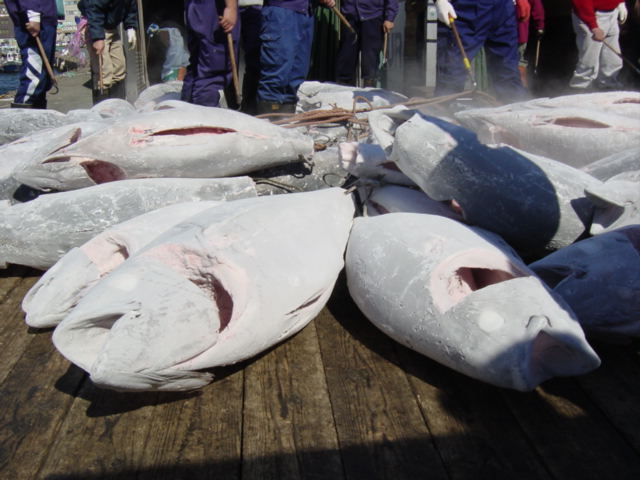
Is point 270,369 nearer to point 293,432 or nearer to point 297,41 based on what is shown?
point 293,432

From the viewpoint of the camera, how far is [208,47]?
17.1 feet

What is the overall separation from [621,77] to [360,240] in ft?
23.8

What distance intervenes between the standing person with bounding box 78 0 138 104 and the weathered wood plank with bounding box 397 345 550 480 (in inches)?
244

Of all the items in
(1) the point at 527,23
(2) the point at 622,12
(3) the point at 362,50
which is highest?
(2) the point at 622,12

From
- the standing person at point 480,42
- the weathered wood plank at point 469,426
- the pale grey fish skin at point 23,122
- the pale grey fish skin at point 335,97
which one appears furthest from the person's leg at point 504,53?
the weathered wood plank at point 469,426

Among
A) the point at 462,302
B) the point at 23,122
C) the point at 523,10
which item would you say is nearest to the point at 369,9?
the point at 523,10

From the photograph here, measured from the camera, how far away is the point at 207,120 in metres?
3.35

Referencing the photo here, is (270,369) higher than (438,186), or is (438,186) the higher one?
(438,186)

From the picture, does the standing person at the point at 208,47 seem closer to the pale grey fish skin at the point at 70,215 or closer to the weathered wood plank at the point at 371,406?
the pale grey fish skin at the point at 70,215

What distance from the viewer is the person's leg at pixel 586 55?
7.62m

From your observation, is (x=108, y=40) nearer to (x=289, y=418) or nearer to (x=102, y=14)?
(x=102, y=14)

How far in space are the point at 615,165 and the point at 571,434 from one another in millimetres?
1664

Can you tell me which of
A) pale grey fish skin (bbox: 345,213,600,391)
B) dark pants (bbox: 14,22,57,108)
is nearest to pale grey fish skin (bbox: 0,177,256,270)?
Answer: pale grey fish skin (bbox: 345,213,600,391)

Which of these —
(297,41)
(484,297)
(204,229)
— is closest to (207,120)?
(204,229)
